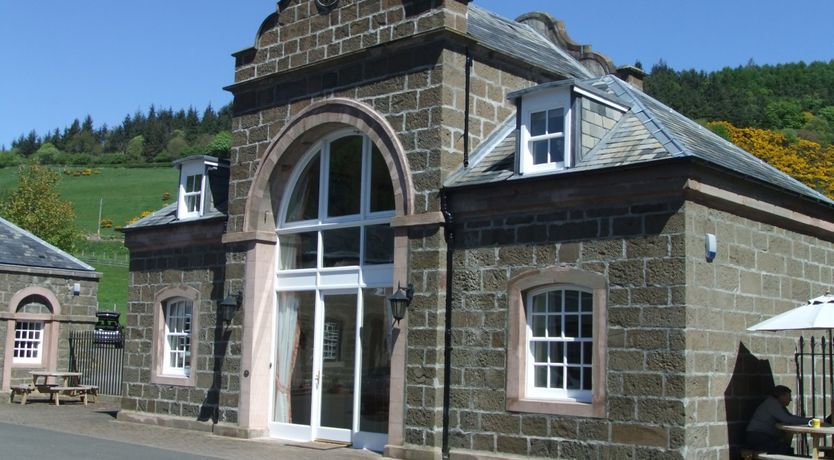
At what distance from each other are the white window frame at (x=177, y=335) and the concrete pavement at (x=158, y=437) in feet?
4.01

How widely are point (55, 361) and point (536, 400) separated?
18429mm

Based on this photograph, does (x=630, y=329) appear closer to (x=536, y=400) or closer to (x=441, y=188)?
(x=536, y=400)

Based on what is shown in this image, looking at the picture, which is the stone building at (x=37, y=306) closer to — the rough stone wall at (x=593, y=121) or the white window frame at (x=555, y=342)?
the white window frame at (x=555, y=342)

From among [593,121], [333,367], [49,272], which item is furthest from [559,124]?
[49,272]

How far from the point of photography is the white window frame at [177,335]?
18.4 metres

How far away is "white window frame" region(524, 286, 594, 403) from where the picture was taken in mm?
12125

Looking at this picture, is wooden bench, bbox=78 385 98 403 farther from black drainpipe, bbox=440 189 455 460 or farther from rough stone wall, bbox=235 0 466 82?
black drainpipe, bbox=440 189 455 460

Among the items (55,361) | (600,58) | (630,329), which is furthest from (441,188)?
(55,361)

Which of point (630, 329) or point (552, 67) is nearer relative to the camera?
point (630, 329)

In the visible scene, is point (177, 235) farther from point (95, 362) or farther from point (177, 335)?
point (95, 362)

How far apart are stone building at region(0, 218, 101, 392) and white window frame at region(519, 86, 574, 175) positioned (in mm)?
17805

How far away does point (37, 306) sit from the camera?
26359mm

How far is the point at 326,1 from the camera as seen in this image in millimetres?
15867

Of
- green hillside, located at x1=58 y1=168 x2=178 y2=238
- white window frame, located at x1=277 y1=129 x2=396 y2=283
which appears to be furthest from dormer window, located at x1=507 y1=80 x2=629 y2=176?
green hillside, located at x1=58 y1=168 x2=178 y2=238
